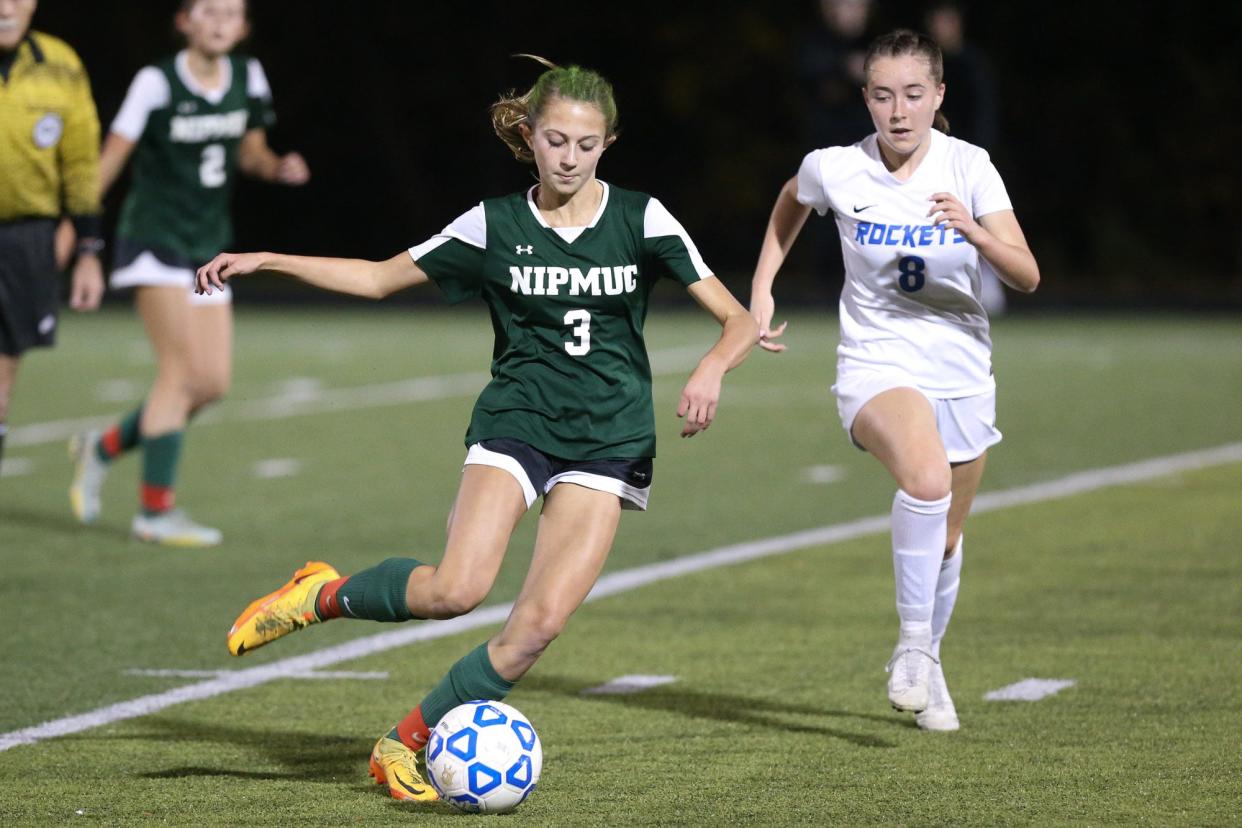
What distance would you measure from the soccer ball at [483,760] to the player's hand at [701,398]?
0.85 meters

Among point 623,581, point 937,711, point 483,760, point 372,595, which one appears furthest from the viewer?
point 623,581

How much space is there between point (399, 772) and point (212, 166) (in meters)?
5.33

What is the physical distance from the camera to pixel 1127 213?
3152cm

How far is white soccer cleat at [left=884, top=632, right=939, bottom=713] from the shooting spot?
6164 millimetres

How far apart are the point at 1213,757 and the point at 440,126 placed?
30352mm

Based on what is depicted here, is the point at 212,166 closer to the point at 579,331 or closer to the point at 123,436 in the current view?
the point at 123,436

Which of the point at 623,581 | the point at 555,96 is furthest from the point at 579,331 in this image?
the point at 623,581

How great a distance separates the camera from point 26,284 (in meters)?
9.08

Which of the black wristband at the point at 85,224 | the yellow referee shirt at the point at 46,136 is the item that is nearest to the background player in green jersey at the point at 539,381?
the yellow referee shirt at the point at 46,136

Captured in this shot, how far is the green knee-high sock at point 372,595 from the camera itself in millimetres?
5637

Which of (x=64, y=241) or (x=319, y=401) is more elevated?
(x=64, y=241)

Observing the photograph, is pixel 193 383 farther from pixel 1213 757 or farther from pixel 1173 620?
pixel 1213 757

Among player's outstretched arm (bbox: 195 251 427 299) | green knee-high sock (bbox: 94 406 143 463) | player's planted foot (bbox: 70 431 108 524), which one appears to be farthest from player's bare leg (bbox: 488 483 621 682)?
player's planted foot (bbox: 70 431 108 524)

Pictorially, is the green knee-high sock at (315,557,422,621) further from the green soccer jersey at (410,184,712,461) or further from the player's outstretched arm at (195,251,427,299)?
the player's outstretched arm at (195,251,427,299)
